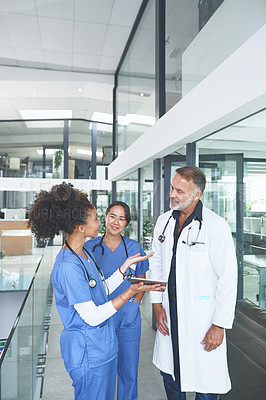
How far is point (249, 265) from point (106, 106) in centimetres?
739

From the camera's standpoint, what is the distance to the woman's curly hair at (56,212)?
1.70 meters

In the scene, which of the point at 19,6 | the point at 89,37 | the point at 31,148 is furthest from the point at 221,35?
the point at 31,148

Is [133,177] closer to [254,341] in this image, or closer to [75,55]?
[75,55]

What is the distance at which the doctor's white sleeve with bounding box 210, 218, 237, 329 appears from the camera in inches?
71.7

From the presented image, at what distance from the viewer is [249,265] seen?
7.01 ft

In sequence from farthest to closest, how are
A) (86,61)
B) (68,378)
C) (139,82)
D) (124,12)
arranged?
(86,61), (139,82), (124,12), (68,378)

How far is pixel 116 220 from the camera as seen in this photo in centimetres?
262

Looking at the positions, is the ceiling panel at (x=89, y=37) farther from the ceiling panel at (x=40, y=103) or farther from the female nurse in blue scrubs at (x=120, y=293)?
the female nurse in blue scrubs at (x=120, y=293)

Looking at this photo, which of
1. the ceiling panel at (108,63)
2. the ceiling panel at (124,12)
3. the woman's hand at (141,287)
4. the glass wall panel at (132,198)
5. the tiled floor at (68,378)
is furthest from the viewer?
the ceiling panel at (108,63)

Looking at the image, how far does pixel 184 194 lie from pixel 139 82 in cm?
326

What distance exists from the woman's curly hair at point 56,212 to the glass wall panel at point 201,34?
1437mm

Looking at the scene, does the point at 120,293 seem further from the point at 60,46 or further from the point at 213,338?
the point at 60,46

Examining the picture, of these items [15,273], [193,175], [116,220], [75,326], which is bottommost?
[15,273]

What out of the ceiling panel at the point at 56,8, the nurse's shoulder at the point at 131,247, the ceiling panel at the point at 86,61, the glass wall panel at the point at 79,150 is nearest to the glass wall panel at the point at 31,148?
the glass wall panel at the point at 79,150
